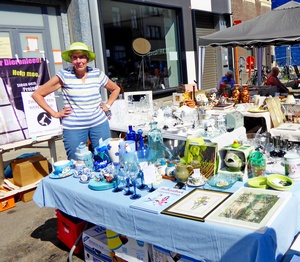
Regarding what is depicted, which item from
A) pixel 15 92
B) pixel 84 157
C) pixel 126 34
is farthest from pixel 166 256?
pixel 126 34

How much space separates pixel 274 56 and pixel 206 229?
1825 cm

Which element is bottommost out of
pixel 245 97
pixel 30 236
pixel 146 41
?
pixel 30 236

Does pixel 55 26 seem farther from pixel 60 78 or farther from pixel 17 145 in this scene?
pixel 60 78

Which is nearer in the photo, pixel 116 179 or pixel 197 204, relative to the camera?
pixel 197 204

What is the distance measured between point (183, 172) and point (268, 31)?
4.50m

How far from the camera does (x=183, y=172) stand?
1.96 metres

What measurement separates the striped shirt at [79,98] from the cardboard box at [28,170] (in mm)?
1280

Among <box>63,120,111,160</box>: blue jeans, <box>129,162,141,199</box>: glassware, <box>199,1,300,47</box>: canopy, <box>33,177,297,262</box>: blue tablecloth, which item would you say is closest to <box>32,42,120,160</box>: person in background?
<box>63,120,111,160</box>: blue jeans

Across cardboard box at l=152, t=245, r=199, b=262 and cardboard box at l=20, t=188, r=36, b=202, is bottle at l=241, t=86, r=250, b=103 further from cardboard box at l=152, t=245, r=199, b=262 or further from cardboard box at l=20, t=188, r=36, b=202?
cardboard box at l=152, t=245, r=199, b=262

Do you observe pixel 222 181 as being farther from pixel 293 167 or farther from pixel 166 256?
pixel 166 256

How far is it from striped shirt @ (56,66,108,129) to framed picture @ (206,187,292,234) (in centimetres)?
158

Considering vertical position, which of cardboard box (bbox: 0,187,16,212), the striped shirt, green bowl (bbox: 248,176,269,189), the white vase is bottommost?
cardboard box (bbox: 0,187,16,212)

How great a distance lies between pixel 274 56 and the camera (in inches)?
705

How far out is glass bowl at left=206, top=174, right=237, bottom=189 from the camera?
1859mm
